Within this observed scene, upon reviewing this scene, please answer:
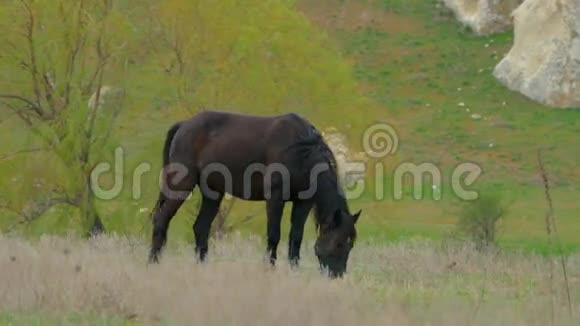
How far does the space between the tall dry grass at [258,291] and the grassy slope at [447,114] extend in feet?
39.9

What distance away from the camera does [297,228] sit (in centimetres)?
1378

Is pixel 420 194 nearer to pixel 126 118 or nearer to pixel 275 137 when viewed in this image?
Result: pixel 126 118

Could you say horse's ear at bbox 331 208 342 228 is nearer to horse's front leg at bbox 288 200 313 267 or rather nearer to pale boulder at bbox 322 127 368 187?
horse's front leg at bbox 288 200 313 267

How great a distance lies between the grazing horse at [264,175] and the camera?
13.3 m

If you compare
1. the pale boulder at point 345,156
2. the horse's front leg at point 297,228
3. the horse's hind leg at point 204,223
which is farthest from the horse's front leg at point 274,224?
the pale boulder at point 345,156

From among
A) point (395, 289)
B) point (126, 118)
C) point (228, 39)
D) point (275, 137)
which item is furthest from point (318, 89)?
point (395, 289)

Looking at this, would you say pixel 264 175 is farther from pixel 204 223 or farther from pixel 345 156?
pixel 345 156

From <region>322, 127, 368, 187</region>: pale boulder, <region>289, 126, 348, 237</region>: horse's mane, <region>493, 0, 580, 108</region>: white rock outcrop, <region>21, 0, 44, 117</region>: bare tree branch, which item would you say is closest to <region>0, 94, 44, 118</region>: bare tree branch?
<region>21, 0, 44, 117</region>: bare tree branch

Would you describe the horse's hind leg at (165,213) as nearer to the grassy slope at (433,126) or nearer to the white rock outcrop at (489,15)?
the grassy slope at (433,126)

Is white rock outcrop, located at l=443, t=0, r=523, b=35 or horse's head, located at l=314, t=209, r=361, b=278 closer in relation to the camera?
horse's head, located at l=314, t=209, r=361, b=278

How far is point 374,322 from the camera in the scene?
8586 mm

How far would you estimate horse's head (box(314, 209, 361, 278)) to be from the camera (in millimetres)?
12938

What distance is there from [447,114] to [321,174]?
29.0 m

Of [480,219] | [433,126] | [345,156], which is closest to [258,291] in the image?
[345,156]
